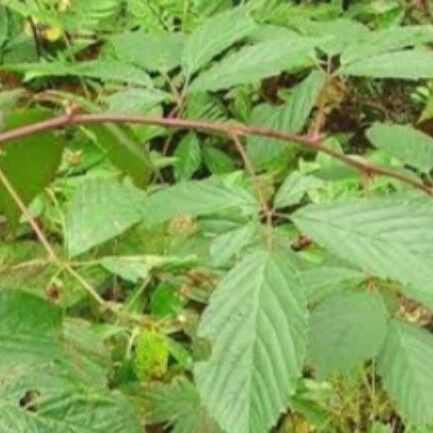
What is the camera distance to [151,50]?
46.1 inches

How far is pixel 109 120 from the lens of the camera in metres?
0.96

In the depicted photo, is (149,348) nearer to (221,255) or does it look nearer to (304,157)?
(221,255)

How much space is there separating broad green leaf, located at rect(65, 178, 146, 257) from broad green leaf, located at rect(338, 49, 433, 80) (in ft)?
0.65

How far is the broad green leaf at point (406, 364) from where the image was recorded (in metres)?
1.12

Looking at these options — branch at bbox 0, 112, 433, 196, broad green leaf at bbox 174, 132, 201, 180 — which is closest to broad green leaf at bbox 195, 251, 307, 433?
branch at bbox 0, 112, 433, 196

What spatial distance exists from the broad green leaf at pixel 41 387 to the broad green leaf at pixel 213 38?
9.5 inches

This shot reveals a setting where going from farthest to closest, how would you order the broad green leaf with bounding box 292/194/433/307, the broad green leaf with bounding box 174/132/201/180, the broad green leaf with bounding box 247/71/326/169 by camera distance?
1. the broad green leaf with bounding box 174/132/201/180
2. the broad green leaf with bounding box 247/71/326/169
3. the broad green leaf with bounding box 292/194/433/307

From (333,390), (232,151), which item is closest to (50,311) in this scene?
(333,390)

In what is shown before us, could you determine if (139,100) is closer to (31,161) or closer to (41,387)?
(31,161)

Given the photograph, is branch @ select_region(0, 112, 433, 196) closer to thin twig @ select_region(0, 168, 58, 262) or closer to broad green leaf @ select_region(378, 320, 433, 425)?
thin twig @ select_region(0, 168, 58, 262)

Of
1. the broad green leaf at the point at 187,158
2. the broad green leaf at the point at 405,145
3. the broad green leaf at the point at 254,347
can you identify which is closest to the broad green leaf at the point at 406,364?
the broad green leaf at the point at 405,145

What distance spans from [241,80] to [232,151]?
1651mm

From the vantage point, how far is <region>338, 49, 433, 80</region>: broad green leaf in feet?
3.39

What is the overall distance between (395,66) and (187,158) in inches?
55.6
